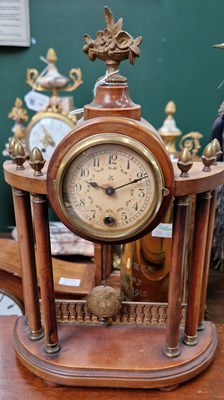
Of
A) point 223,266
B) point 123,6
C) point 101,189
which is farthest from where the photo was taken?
point 123,6

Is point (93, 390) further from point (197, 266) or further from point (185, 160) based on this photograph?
point (185, 160)

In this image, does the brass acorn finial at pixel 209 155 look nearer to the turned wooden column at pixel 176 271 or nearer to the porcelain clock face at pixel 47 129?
the turned wooden column at pixel 176 271

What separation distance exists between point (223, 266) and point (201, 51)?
794mm

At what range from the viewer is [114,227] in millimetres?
588

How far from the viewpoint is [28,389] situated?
666mm

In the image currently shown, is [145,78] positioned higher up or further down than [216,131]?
higher up

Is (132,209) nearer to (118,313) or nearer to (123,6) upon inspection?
(118,313)

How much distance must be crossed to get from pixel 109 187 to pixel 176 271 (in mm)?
188

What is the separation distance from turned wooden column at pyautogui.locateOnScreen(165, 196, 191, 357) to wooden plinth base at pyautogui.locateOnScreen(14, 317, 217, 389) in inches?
1.3

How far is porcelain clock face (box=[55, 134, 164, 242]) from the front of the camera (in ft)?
1.79

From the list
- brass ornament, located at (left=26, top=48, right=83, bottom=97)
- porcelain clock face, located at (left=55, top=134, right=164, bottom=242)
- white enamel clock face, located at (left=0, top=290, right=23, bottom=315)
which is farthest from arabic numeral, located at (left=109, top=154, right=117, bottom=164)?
brass ornament, located at (left=26, top=48, right=83, bottom=97)

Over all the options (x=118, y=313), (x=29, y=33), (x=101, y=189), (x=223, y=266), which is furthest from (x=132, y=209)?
(x=29, y=33)

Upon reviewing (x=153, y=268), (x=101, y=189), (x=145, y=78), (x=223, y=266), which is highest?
(x=145, y=78)

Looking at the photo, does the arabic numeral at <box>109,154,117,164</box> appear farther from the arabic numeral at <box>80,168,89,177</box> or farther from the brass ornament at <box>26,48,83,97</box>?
the brass ornament at <box>26,48,83,97</box>
